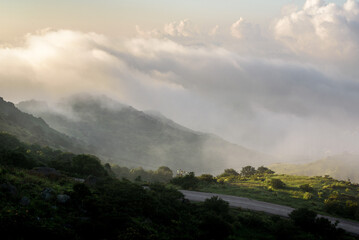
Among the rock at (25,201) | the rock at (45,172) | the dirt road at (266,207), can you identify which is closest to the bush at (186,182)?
the dirt road at (266,207)

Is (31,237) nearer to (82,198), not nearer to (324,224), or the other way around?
(82,198)

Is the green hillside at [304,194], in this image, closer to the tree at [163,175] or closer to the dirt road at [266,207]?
the dirt road at [266,207]

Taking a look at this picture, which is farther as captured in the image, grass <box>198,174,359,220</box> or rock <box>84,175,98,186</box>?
grass <box>198,174,359,220</box>

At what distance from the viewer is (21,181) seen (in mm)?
20859

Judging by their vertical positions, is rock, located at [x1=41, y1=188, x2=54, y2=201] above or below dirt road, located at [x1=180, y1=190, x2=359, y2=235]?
above

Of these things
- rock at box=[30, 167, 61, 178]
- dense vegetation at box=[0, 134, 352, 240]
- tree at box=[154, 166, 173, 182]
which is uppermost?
rock at box=[30, 167, 61, 178]

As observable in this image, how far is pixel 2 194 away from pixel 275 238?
67.6 ft

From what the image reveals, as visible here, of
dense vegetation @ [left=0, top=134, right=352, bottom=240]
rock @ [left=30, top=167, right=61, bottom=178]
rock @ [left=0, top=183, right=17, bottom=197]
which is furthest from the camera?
rock @ [left=30, top=167, right=61, bottom=178]

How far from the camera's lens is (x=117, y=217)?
56.8 feet

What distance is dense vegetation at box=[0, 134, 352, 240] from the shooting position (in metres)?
14.9

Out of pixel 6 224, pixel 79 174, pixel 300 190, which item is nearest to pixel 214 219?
pixel 6 224

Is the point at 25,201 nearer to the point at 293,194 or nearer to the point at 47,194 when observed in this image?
the point at 47,194

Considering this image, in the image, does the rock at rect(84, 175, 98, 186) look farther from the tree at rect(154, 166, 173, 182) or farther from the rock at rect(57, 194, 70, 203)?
the tree at rect(154, 166, 173, 182)

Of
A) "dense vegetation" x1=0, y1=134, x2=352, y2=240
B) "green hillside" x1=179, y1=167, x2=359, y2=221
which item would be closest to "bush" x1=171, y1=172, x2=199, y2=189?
"green hillside" x1=179, y1=167, x2=359, y2=221
